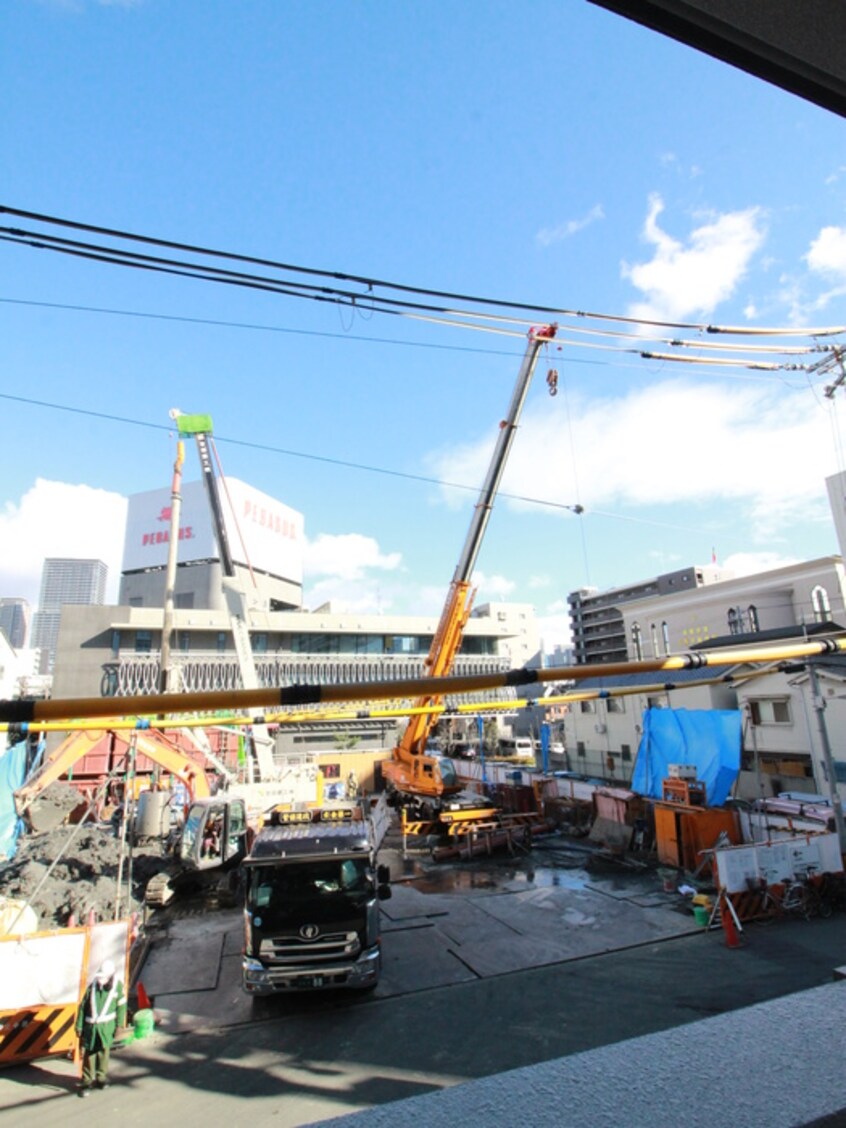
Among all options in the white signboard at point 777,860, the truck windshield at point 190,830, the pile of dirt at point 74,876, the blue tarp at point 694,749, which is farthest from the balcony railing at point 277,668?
the white signboard at point 777,860

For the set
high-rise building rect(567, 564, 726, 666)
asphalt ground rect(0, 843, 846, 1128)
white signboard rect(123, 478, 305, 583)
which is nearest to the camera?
asphalt ground rect(0, 843, 846, 1128)

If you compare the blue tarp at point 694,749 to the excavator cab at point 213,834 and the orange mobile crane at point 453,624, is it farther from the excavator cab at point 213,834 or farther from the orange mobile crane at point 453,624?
the excavator cab at point 213,834

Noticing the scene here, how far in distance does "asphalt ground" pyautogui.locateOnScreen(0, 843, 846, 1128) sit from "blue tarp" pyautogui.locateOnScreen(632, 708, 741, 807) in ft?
23.1

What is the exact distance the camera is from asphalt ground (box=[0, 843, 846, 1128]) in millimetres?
6930

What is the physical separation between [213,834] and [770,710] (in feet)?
70.4

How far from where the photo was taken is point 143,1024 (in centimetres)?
848

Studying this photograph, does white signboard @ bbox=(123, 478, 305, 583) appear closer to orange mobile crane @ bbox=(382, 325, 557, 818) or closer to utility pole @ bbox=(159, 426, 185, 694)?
utility pole @ bbox=(159, 426, 185, 694)

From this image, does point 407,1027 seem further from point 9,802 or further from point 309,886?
point 9,802

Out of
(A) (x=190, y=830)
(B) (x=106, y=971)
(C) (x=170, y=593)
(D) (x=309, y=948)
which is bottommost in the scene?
(D) (x=309, y=948)

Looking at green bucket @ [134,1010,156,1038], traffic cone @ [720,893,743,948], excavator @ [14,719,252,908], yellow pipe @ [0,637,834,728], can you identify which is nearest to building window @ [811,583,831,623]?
traffic cone @ [720,893,743,948]

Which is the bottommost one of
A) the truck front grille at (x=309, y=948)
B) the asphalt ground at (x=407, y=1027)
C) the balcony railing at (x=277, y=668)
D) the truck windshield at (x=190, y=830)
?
the asphalt ground at (x=407, y=1027)

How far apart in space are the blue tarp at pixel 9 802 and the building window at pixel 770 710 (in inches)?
991

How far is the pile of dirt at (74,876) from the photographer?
11.2m

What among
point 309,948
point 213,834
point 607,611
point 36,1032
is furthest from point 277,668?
point 607,611
